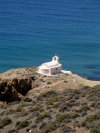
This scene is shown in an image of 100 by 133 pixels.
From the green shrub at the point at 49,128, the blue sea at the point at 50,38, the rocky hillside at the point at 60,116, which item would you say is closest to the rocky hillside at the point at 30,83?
the rocky hillside at the point at 60,116

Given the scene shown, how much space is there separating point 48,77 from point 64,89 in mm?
3272

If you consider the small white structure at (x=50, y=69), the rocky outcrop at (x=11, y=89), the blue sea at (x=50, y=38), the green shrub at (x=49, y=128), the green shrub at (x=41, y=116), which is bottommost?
the green shrub at (x=49, y=128)

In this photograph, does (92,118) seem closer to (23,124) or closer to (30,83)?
(23,124)

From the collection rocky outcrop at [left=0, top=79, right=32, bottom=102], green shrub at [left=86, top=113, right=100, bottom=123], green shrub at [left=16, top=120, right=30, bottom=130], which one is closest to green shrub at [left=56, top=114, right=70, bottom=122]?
green shrub at [left=86, top=113, right=100, bottom=123]

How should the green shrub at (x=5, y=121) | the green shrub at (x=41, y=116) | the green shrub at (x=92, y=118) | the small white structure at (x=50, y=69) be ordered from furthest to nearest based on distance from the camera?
the small white structure at (x=50, y=69), the green shrub at (x=5, y=121), the green shrub at (x=41, y=116), the green shrub at (x=92, y=118)

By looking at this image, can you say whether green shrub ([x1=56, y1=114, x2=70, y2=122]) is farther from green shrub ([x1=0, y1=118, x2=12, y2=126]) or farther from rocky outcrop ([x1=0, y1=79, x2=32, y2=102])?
rocky outcrop ([x1=0, y1=79, x2=32, y2=102])

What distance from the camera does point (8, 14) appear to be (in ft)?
318

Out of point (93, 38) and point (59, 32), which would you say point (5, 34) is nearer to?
point (59, 32)

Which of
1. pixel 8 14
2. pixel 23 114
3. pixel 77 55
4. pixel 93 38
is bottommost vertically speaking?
pixel 23 114

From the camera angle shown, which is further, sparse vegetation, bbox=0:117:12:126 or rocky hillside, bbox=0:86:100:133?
sparse vegetation, bbox=0:117:12:126

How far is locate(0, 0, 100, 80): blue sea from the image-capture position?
5438 cm

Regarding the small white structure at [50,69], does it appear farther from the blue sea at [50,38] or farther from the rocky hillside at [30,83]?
the blue sea at [50,38]

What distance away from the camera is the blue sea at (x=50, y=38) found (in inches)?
2141

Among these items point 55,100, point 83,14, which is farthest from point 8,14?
point 55,100
